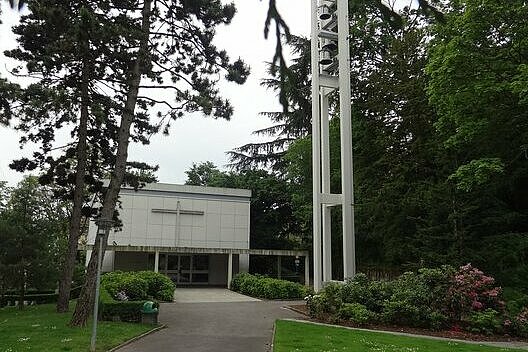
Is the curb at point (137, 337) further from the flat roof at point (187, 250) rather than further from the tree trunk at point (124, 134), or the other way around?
the flat roof at point (187, 250)

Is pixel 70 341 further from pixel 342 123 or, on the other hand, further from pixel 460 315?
pixel 342 123

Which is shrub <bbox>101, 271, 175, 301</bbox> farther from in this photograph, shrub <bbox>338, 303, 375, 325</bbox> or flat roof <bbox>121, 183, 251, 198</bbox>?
flat roof <bbox>121, 183, 251, 198</bbox>

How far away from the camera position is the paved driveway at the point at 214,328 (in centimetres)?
1103

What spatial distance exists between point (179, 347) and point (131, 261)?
23459 millimetres

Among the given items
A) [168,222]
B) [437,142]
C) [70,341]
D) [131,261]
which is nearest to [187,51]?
[70,341]

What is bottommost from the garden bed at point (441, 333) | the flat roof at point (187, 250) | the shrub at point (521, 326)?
the garden bed at point (441, 333)

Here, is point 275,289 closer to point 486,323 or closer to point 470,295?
point 470,295

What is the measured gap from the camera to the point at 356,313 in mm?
14844

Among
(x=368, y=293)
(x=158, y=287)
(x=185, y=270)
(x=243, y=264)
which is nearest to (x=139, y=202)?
(x=185, y=270)

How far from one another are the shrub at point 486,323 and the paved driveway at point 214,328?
231 inches

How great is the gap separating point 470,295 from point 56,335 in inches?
461

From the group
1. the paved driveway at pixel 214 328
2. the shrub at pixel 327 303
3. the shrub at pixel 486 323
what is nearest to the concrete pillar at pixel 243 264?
the paved driveway at pixel 214 328

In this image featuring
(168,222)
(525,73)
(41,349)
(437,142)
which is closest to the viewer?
(41,349)

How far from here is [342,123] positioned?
19609 mm
